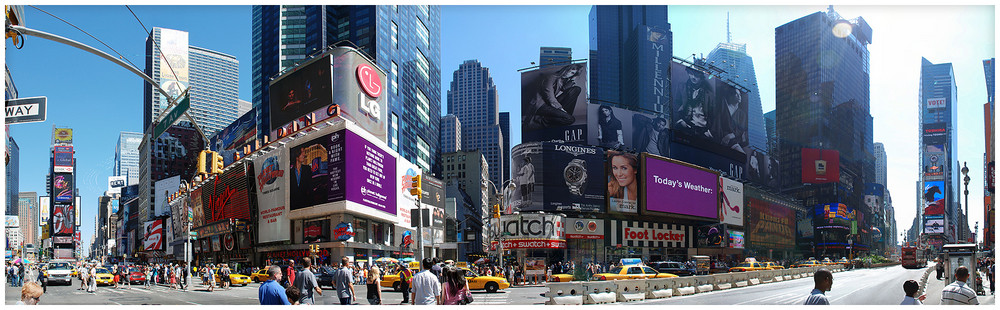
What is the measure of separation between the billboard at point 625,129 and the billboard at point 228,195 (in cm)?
4316

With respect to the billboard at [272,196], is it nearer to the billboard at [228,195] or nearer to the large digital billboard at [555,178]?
the billboard at [228,195]

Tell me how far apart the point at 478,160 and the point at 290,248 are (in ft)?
413

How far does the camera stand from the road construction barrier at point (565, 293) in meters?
23.2

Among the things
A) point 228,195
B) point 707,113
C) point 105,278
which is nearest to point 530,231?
point 228,195

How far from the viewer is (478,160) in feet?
626

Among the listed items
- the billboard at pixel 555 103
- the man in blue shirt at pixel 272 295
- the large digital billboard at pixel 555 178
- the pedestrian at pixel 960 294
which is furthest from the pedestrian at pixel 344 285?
the billboard at pixel 555 103

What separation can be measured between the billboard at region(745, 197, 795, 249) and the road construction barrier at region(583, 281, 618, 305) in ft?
295

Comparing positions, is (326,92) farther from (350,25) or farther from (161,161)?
(161,161)

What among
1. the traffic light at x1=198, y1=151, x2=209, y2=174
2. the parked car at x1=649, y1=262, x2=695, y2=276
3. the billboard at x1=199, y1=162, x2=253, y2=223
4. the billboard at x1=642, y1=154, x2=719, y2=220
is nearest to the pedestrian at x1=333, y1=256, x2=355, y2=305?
the traffic light at x1=198, y1=151, x2=209, y2=174

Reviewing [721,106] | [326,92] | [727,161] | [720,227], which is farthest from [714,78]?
[326,92]

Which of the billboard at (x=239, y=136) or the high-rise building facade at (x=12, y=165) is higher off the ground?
the billboard at (x=239, y=136)

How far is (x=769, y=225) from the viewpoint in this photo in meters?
116

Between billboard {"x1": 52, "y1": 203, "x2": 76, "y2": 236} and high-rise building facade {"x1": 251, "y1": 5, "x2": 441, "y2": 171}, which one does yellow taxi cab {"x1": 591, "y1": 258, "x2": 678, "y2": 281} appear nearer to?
billboard {"x1": 52, "y1": 203, "x2": 76, "y2": 236}

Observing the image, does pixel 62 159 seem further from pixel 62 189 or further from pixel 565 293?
pixel 565 293
